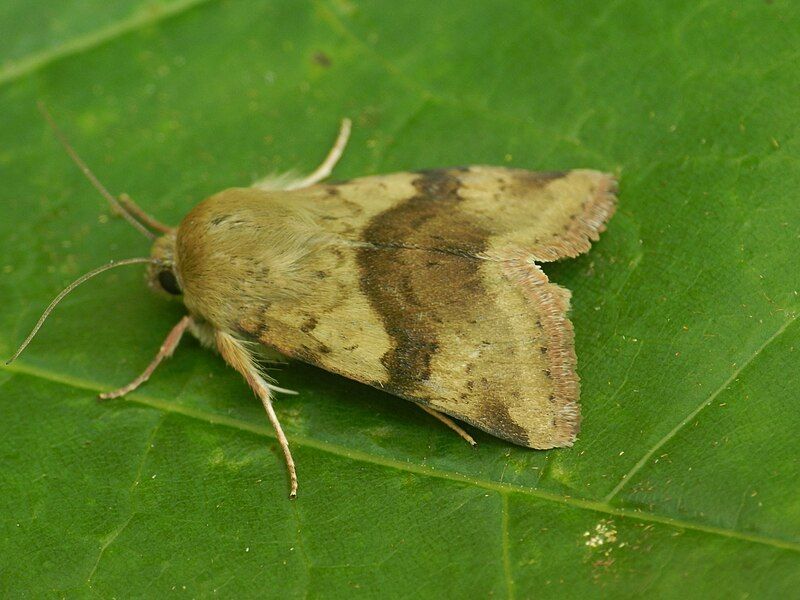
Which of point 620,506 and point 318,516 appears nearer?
point 620,506

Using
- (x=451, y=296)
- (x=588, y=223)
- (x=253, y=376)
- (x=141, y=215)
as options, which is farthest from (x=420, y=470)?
(x=141, y=215)

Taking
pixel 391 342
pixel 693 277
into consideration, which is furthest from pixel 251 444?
pixel 693 277

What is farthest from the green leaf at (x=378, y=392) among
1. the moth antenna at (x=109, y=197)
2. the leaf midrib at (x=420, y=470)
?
the moth antenna at (x=109, y=197)

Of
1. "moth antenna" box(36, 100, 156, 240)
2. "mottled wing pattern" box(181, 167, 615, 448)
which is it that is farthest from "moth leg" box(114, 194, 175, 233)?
"mottled wing pattern" box(181, 167, 615, 448)

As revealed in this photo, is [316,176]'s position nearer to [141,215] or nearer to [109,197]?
[141,215]

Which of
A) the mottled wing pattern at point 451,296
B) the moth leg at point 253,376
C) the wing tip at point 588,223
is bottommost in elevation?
the moth leg at point 253,376

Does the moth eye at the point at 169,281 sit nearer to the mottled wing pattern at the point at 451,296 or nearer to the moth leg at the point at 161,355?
the moth leg at the point at 161,355

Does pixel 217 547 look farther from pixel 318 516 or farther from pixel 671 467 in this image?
pixel 671 467
